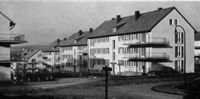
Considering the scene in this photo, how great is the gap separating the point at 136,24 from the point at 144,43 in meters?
6.98

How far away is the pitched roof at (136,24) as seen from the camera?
158 feet

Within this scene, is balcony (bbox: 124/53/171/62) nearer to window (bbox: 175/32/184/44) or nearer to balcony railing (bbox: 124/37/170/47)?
balcony railing (bbox: 124/37/170/47)

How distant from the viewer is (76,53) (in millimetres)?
78125

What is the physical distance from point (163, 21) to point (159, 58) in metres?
6.56

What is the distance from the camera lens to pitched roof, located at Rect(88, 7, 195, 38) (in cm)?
4819

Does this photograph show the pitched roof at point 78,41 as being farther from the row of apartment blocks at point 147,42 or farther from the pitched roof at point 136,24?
the row of apartment blocks at point 147,42

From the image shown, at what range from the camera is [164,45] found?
48.3m

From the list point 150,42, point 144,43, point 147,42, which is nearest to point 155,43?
point 150,42

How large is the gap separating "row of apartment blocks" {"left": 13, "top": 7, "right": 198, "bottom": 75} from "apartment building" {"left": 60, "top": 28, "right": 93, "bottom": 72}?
22.3ft

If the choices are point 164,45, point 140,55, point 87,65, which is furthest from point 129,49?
point 87,65

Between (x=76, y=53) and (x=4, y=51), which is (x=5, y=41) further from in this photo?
(x=76, y=53)

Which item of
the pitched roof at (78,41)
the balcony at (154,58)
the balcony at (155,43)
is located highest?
the pitched roof at (78,41)

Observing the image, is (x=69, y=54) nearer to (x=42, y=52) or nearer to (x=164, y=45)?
(x=42, y=52)

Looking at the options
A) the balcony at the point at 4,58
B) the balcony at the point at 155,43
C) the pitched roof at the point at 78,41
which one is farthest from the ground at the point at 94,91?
the pitched roof at the point at 78,41
